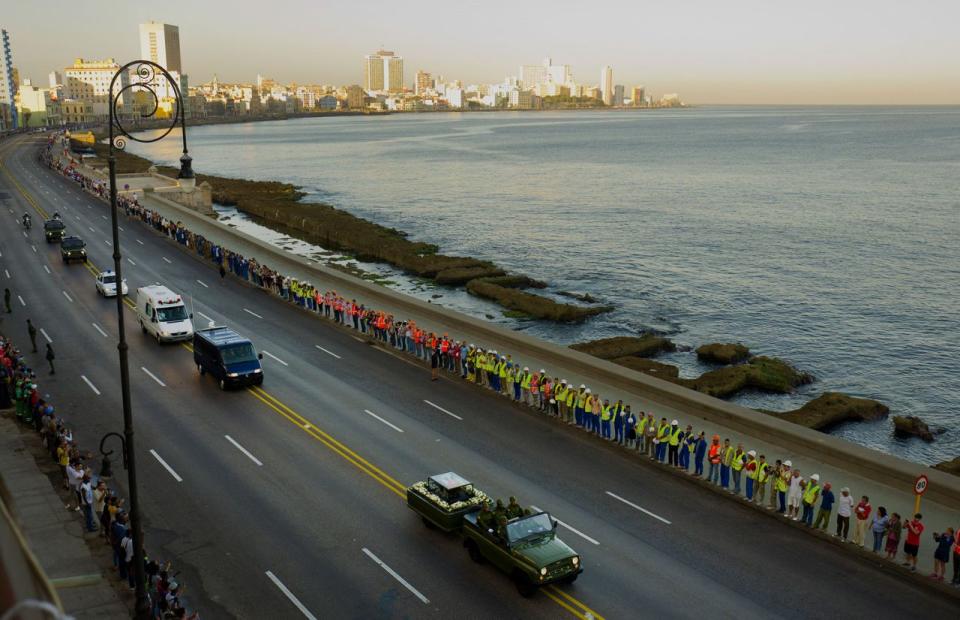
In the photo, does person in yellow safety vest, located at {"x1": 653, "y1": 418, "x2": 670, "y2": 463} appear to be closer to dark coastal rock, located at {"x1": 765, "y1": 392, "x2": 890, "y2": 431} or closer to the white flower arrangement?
the white flower arrangement

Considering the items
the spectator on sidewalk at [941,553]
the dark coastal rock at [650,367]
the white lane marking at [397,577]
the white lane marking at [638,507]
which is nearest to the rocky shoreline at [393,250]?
the dark coastal rock at [650,367]

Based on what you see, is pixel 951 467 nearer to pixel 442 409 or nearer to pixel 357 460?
pixel 442 409

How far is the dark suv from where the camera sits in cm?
4991

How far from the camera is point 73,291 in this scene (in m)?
43.3

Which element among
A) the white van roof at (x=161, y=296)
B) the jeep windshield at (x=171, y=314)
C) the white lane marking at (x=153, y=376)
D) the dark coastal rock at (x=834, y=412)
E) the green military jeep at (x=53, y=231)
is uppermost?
the green military jeep at (x=53, y=231)

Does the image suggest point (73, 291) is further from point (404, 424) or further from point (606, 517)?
point (606, 517)

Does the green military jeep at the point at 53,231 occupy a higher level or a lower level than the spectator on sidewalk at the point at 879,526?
higher

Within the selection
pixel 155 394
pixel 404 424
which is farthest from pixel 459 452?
pixel 155 394

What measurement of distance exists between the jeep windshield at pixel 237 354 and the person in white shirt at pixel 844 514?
19.8m

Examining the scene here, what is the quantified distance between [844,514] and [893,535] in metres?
1.19

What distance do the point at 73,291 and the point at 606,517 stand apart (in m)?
35.2

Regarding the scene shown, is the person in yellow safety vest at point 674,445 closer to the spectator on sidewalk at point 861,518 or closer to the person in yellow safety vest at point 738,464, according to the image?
the person in yellow safety vest at point 738,464

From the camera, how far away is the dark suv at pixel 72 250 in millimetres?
49906

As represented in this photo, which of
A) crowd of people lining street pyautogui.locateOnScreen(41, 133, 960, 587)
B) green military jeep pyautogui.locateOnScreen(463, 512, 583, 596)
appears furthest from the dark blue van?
green military jeep pyautogui.locateOnScreen(463, 512, 583, 596)
